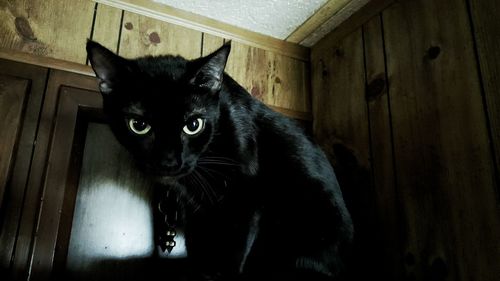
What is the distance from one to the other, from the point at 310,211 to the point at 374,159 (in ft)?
1.01

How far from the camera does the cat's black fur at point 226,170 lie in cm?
68

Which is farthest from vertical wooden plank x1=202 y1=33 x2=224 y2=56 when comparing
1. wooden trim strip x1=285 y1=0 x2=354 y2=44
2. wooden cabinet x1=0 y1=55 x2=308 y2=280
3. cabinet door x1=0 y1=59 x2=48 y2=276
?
cabinet door x1=0 y1=59 x2=48 y2=276

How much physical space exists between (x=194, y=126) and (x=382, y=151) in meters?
0.54

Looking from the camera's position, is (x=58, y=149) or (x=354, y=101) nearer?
(x=58, y=149)

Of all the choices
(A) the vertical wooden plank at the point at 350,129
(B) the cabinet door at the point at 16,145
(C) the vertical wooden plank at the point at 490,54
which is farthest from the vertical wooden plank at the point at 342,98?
(B) the cabinet door at the point at 16,145

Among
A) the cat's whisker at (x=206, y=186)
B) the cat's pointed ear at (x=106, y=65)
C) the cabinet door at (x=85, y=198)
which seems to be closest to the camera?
the cat's pointed ear at (x=106, y=65)

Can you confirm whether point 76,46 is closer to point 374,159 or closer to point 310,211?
point 310,211

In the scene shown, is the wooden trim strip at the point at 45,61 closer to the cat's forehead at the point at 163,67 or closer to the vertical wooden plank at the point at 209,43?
the cat's forehead at the point at 163,67

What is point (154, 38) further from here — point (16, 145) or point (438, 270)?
point (438, 270)

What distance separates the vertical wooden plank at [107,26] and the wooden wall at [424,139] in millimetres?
750

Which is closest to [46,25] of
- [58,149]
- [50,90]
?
[50,90]

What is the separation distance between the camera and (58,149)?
2.87 ft

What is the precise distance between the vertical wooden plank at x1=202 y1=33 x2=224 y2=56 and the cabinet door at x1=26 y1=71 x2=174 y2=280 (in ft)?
1.27

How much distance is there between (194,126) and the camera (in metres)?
0.71
